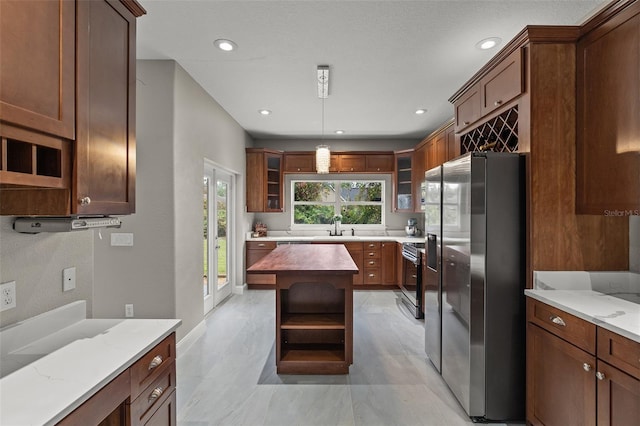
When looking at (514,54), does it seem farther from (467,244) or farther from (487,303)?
(487,303)

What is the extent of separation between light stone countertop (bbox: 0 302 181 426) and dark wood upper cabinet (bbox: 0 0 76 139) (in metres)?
0.84

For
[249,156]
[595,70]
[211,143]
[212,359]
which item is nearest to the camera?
[595,70]

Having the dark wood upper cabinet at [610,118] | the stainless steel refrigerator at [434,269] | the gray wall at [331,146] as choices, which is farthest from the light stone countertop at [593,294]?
the gray wall at [331,146]

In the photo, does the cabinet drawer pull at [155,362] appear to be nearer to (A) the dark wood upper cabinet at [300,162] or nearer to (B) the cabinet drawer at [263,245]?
(B) the cabinet drawer at [263,245]

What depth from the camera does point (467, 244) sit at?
2.17 m

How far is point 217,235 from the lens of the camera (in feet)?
15.3

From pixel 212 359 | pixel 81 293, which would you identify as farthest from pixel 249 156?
pixel 81 293

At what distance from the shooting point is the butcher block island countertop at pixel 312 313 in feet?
8.61

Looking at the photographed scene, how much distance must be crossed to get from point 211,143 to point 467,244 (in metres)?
3.16

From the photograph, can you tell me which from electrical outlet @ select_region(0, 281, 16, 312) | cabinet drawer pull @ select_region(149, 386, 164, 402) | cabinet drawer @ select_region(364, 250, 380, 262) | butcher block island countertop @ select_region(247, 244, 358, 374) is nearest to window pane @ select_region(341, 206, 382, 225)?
cabinet drawer @ select_region(364, 250, 380, 262)

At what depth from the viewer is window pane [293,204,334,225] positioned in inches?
255

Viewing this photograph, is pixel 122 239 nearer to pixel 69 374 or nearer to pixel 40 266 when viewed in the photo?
pixel 40 266

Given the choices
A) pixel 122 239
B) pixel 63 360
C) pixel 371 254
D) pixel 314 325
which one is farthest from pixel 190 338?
pixel 371 254

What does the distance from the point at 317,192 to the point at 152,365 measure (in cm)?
530
